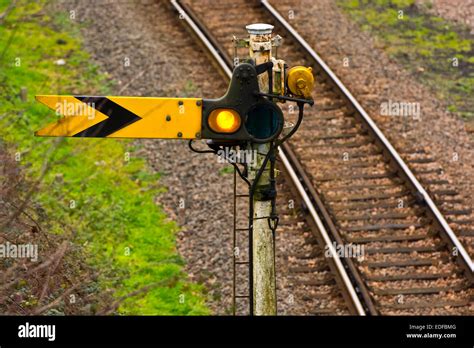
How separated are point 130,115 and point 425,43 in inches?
479

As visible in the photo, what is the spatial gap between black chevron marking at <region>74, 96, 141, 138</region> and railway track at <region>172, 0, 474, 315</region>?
5.05 m

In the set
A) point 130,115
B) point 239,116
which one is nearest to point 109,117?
point 130,115

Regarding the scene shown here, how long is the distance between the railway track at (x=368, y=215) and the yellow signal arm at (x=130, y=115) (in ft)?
16.1

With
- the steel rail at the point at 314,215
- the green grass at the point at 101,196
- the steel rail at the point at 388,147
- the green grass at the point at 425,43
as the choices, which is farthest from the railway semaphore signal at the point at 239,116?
the green grass at the point at 425,43

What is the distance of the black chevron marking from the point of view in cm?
773

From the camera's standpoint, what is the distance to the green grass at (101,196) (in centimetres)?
1205

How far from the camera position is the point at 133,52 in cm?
1795

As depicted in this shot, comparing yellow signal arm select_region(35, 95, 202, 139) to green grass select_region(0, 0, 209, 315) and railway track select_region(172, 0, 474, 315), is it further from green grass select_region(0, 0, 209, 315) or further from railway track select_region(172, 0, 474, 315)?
railway track select_region(172, 0, 474, 315)

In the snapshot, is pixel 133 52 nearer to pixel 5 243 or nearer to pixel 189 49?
pixel 189 49

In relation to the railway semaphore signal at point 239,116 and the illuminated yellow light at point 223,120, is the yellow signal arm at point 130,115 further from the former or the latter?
the illuminated yellow light at point 223,120

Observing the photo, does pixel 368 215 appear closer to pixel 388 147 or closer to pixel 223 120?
pixel 388 147

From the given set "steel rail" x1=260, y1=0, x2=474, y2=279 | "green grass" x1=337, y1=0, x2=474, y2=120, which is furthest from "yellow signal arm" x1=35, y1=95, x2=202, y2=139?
"green grass" x1=337, y1=0, x2=474, y2=120

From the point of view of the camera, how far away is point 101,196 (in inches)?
542
